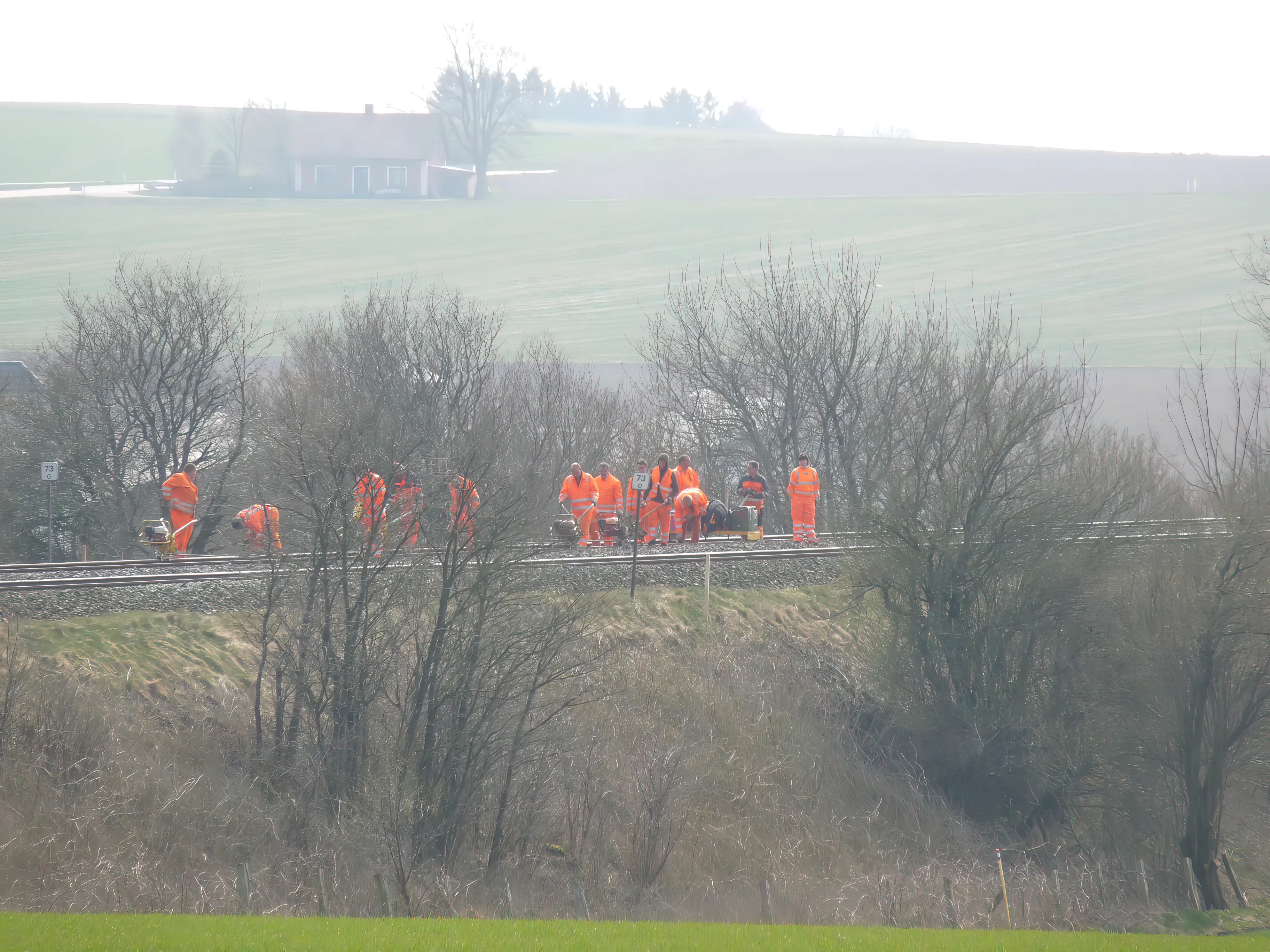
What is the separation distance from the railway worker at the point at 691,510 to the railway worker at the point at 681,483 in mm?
27

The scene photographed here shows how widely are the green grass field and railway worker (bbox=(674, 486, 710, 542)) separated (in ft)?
132

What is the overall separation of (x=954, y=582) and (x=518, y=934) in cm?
1144

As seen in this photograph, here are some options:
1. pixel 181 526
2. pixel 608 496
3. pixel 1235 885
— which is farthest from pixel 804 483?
pixel 181 526

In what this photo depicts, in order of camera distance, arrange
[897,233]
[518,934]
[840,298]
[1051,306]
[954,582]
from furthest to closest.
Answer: [897,233], [1051,306], [840,298], [954,582], [518,934]

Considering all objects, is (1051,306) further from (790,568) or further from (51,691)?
(51,691)

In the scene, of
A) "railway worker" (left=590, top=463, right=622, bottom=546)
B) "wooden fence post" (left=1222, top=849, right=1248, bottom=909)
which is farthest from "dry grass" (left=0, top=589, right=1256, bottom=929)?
"railway worker" (left=590, top=463, right=622, bottom=546)

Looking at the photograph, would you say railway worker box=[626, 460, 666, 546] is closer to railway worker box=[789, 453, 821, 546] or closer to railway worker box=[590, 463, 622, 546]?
railway worker box=[590, 463, 622, 546]

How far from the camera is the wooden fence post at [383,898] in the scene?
11336 millimetres

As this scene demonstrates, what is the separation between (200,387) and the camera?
95.0 ft

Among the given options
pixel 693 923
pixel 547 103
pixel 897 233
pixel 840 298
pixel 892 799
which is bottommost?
pixel 892 799

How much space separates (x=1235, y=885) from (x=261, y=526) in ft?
50.7

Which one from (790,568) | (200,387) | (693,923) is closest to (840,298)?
(790,568)

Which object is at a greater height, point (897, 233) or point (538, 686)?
point (897, 233)

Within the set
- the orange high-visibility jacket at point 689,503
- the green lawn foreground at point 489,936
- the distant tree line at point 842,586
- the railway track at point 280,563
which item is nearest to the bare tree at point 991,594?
the distant tree line at point 842,586
